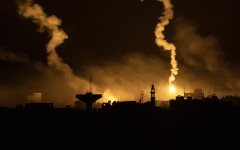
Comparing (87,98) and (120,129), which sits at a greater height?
(87,98)

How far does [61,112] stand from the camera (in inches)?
3209

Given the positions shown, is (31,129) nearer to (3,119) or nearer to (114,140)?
(3,119)

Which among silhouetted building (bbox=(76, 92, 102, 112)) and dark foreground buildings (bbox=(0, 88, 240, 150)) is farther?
silhouetted building (bbox=(76, 92, 102, 112))

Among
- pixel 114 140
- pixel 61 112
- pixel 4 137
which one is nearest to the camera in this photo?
pixel 4 137

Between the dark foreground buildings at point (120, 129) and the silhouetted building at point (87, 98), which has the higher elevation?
the silhouetted building at point (87, 98)

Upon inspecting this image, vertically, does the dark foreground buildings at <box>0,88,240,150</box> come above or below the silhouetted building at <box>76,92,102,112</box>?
below

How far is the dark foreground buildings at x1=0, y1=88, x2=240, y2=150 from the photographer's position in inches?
2628

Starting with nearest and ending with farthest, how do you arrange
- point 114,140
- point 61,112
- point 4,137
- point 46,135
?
point 4,137
point 46,135
point 114,140
point 61,112

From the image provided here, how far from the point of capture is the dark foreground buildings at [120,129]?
66750 millimetres

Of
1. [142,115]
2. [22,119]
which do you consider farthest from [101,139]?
[142,115]

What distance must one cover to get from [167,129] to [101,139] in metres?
19.2

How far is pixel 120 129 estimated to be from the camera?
7925cm

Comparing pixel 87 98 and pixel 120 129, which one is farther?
pixel 87 98

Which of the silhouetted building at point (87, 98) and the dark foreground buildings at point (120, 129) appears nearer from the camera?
the dark foreground buildings at point (120, 129)
